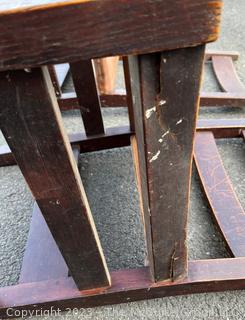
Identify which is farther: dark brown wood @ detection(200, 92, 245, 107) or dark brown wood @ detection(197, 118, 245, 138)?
dark brown wood @ detection(200, 92, 245, 107)

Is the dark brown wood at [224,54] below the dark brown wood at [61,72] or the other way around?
below

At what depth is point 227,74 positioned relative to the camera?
187 centimetres

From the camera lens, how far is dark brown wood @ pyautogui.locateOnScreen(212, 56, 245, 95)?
68.5 inches

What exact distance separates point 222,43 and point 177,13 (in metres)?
2.09

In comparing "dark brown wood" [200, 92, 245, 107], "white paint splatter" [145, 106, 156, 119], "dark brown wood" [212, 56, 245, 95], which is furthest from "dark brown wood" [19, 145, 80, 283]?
"dark brown wood" [212, 56, 245, 95]

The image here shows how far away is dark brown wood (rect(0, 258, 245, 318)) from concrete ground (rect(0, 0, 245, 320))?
0.20 ft

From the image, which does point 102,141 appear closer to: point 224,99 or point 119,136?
point 119,136

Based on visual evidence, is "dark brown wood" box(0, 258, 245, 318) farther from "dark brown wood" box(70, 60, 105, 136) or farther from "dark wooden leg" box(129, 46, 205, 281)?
"dark brown wood" box(70, 60, 105, 136)

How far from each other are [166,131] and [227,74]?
1512 millimetres

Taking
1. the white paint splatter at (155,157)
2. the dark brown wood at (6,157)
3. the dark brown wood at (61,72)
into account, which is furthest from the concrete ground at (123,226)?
the white paint splatter at (155,157)

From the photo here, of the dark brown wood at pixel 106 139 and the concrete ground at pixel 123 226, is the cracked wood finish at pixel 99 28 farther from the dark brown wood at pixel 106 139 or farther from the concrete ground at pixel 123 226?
the dark brown wood at pixel 106 139

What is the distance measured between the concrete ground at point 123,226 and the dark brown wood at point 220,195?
7 cm

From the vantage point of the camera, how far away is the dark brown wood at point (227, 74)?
174cm

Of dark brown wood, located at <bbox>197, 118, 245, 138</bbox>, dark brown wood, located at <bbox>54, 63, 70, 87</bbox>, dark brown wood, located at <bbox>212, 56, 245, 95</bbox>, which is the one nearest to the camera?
dark brown wood, located at <bbox>197, 118, 245, 138</bbox>
